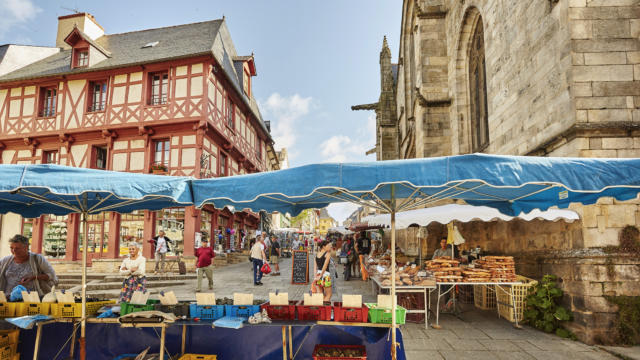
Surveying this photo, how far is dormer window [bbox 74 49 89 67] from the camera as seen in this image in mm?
18672

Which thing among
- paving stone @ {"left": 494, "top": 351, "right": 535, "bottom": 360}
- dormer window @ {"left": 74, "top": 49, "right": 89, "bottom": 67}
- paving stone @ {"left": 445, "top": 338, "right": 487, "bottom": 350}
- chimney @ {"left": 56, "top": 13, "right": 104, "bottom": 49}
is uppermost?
chimney @ {"left": 56, "top": 13, "right": 104, "bottom": 49}

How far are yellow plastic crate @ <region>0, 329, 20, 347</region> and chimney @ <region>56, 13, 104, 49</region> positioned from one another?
20.6 m

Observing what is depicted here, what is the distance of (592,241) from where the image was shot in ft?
18.9

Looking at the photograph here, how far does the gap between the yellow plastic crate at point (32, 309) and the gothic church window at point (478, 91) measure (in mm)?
10843

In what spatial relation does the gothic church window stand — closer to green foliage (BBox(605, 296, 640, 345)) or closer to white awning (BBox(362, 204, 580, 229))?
white awning (BBox(362, 204, 580, 229))

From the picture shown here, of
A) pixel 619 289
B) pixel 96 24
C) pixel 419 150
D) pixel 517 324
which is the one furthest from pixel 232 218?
pixel 619 289

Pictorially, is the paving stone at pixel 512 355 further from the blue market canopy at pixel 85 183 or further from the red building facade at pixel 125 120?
the red building facade at pixel 125 120

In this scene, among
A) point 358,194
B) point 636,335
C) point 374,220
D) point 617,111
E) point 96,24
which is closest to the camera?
point 358,194

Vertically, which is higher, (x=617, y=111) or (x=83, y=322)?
(x=617, y=111)

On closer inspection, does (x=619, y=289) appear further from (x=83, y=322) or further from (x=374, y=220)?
(x=83, y=322)

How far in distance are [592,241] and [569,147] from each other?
5.23 feet

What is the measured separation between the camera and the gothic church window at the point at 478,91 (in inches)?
454

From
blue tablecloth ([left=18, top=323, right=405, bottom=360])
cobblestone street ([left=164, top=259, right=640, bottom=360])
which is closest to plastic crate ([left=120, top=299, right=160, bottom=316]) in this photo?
blue tablecloth ([left=18, top=323, right=405, bottom=360])

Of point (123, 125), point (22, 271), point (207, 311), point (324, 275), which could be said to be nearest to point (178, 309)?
point (207, 311)
